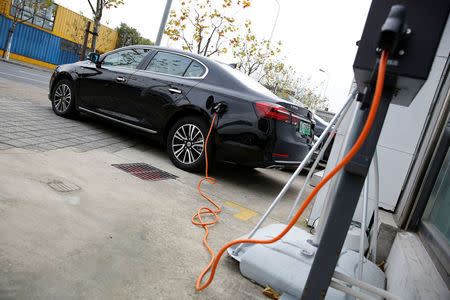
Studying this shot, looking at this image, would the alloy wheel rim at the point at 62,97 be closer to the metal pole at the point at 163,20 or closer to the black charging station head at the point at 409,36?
the metal pole at the point at 163,20

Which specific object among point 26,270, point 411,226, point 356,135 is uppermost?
point 356,135

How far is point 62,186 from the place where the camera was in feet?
9.34

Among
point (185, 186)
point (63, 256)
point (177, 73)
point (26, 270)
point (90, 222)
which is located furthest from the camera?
point (177, 73)

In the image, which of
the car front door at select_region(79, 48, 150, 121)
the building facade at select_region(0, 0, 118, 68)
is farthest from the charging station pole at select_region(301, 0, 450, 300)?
the building facade at select_region(0, 0, 118, 68)

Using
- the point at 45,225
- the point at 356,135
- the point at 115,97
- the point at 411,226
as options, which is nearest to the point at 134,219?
the point at 45,225

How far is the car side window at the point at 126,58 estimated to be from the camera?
17.7 ft

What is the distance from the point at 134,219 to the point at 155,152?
2.74m

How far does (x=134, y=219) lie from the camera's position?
257 cm

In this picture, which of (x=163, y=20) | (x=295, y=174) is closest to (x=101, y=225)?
(x=295, y=174)

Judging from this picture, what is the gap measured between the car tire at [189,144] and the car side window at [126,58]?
1.53 m

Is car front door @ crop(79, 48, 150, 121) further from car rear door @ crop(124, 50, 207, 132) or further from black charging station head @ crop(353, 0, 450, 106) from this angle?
black charging station head @ crop(353, 0, 450, 106)

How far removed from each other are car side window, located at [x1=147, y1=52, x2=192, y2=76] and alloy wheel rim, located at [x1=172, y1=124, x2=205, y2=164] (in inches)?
37.3

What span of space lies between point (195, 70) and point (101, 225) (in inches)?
120

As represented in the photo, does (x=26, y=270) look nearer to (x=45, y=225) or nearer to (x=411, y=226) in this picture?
(x=45, y=225)
